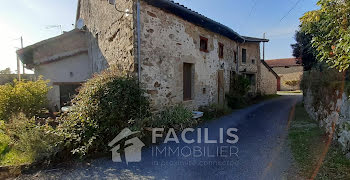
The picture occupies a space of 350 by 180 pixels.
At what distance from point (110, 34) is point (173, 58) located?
112 inches

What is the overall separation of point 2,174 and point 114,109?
2368 millimetres

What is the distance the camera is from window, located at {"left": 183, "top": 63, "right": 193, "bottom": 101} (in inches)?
301

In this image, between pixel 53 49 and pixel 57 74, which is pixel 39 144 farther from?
pixel 53 49

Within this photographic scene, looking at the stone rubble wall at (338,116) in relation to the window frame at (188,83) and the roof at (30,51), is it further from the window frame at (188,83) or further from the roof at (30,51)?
the roof at (30,51)

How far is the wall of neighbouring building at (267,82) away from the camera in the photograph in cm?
1637

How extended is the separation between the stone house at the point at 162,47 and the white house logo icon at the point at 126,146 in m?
1.95

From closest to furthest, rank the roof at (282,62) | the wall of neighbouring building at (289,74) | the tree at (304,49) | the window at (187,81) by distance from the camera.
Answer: the window at (187,81) < the tree at (304,49) < the wall of neighbouring building at (289,74) < the roof at (282,62)

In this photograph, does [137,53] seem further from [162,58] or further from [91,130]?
[91,130]

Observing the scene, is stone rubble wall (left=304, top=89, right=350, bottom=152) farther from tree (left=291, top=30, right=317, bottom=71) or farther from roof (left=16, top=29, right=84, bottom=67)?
roof (left=16, top=29, right=84, bottom=67)

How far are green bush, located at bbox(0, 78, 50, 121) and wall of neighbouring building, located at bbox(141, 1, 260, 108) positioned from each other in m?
4.78

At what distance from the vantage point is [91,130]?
3.97 metres

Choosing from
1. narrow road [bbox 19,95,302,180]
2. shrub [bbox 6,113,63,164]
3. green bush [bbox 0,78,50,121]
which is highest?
green bush [bbox 0,78,50,121]

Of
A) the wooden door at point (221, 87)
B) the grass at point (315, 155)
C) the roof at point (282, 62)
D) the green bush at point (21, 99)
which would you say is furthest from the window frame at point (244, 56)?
the roof at point (282, 62)

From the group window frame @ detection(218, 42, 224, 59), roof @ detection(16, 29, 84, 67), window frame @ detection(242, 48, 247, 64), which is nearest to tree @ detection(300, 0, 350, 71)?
window frame @ detection(218, 42, 224, 59)
